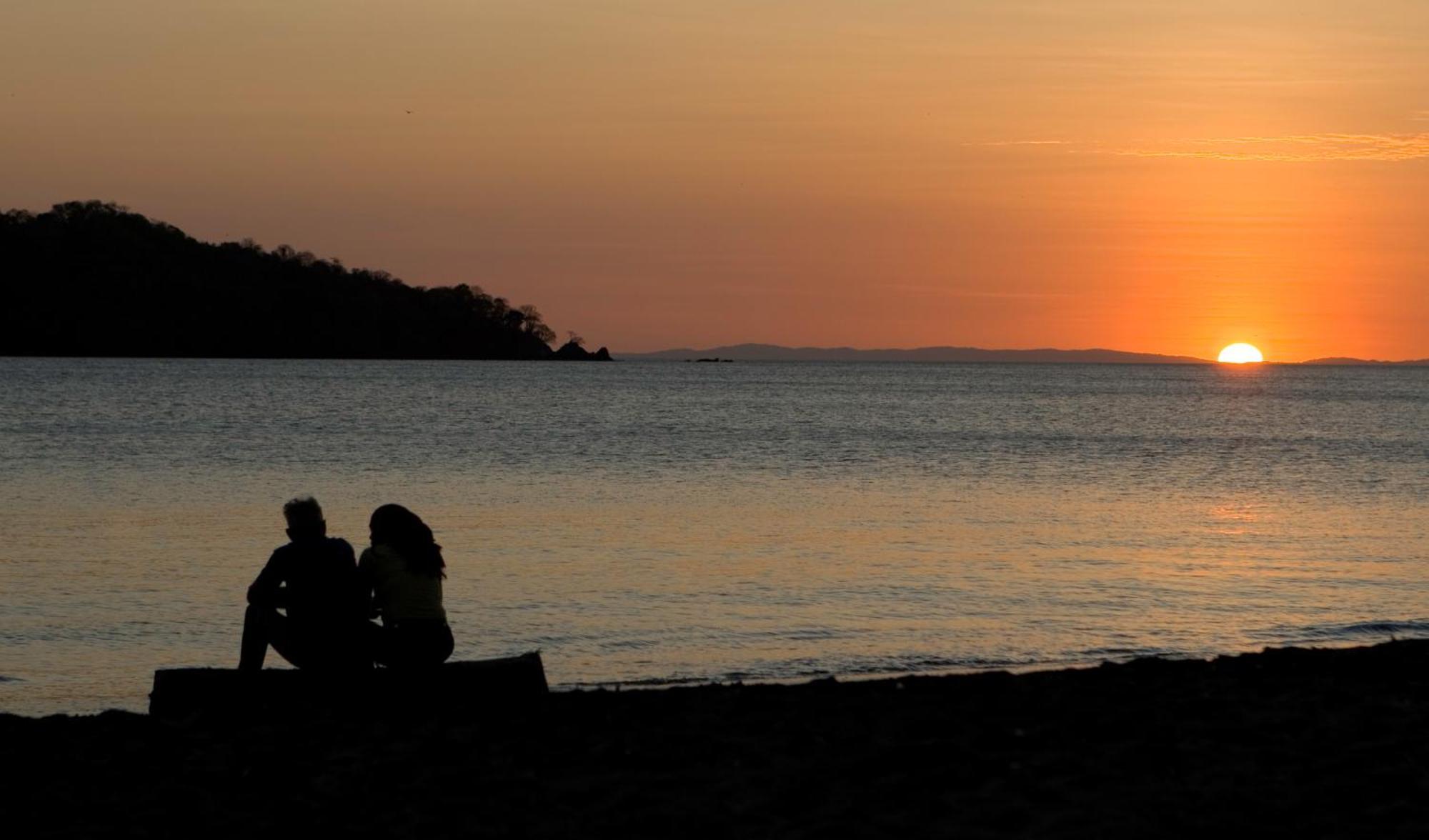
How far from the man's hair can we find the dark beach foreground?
118 cm

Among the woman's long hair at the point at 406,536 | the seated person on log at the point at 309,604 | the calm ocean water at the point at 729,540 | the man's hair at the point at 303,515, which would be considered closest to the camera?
the man's hair at the point at 303,515

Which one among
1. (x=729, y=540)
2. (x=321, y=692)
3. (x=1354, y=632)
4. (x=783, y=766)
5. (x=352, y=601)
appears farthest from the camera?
(x=729, y=540)

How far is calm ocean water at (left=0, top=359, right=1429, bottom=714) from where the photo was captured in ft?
53.6

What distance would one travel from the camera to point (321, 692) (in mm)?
10258

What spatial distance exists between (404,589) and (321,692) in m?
0.85

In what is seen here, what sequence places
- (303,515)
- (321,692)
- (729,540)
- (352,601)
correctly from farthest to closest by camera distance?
(729,540) → (321,692) → (352,601) → (303,515)

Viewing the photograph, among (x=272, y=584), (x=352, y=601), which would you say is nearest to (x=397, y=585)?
(x=352, y=601)

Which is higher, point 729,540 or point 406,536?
point 406,536

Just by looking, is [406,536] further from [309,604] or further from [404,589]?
[309,604]

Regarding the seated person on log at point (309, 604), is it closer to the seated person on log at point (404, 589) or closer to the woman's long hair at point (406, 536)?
the seated person on log at point (404, 589)

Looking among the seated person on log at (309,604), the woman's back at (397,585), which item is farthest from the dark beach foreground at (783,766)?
the woman's back at (397,585)

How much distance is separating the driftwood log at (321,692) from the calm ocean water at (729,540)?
339 centimetres

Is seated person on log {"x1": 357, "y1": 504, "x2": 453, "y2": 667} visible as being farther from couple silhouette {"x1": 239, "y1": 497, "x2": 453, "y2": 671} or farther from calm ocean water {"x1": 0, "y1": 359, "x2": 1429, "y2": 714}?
calm ocean water {"x1": 0, "y1": 359, "x2": 1429, "y2": 714}

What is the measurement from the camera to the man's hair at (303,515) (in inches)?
387
